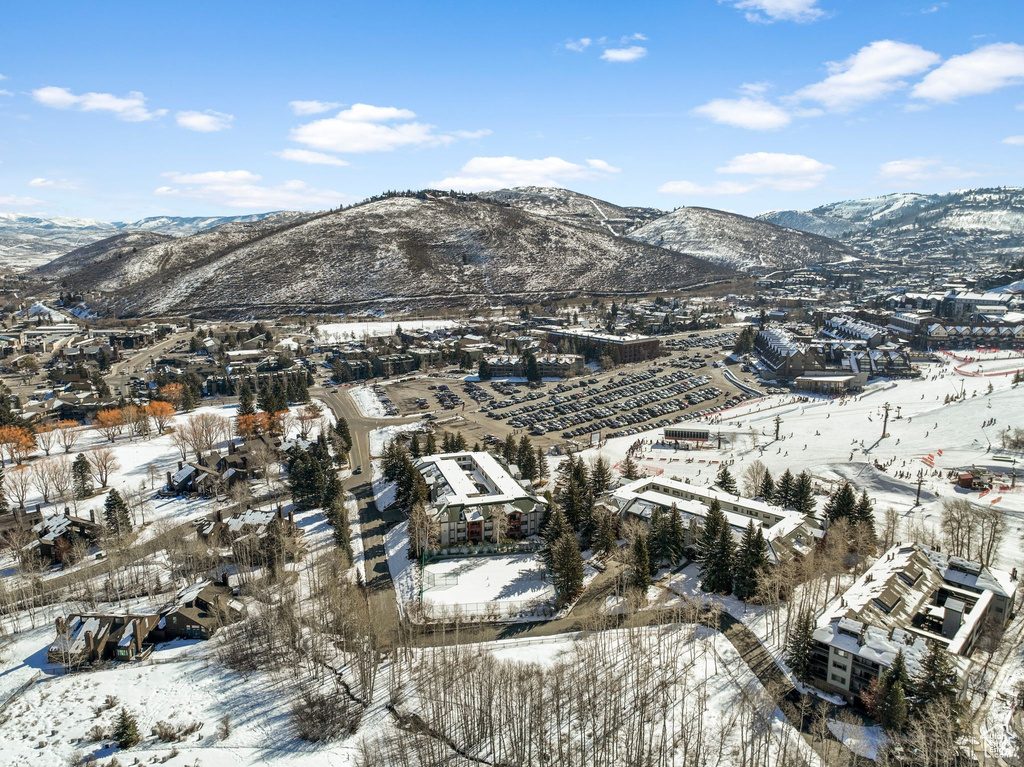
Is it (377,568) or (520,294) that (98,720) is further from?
(520,294)

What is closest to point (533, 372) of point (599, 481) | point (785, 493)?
point (599, 481)

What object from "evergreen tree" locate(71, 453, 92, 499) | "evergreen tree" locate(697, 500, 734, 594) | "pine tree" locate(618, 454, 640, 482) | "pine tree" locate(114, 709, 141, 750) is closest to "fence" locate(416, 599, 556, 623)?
"evergreen tree" locate(697, 500, 734, 594)

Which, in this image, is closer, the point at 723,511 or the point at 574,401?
the point at 723,511

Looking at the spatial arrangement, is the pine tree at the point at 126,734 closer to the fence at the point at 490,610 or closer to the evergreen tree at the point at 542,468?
the fence at the point at 490,610

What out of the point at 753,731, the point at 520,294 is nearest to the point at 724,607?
the point at 753,731

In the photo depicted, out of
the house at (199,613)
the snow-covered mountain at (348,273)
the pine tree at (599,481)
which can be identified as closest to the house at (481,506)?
the pine tree at (599,481)

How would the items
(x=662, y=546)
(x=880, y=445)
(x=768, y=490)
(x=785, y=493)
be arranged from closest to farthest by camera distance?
(x=662, y=546) → (x=785, y=493) → (x=768, y=490) → (x=880, y=445)

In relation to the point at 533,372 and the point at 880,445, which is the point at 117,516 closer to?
the point at 533,372
